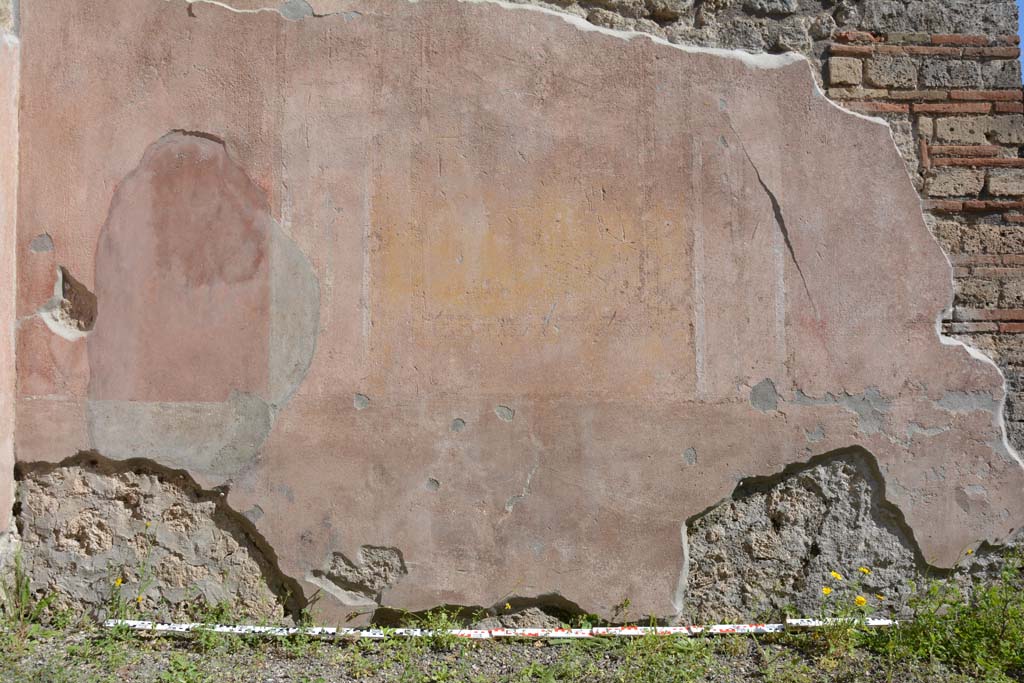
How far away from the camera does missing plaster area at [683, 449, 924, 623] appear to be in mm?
3010

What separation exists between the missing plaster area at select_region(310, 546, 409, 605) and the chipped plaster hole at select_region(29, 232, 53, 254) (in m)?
1.56

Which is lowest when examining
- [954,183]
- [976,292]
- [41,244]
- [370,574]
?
[370,574]

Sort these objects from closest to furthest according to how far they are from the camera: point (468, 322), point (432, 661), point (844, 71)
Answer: point (432, 661), point (468, 322), point (844, 71)

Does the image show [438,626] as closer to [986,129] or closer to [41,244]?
[41,244]

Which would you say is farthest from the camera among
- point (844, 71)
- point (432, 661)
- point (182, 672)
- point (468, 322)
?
point (844, 71)

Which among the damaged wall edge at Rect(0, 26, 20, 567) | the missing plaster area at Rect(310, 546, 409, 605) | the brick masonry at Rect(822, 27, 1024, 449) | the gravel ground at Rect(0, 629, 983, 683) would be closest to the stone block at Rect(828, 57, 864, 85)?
the brick masonry at Rect(822, 27, 1024, 449)

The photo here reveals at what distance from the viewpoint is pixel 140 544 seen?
2.96m

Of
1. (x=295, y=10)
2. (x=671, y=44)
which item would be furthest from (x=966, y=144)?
(x=295, y=10)

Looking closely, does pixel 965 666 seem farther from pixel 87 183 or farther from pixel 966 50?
pixel 87 183

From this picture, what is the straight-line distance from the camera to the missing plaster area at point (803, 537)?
3.01 m

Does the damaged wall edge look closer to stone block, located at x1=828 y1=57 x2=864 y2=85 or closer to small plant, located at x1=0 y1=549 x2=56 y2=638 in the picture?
small plant, located at x1=0 y1=549 x2=56 y2=638

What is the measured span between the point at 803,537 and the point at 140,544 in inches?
95.0

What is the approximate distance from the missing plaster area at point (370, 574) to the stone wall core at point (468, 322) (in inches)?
0.4

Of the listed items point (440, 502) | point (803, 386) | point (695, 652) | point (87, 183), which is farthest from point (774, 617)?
point (87, 183)
